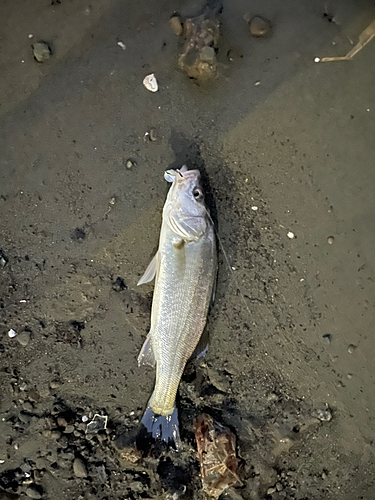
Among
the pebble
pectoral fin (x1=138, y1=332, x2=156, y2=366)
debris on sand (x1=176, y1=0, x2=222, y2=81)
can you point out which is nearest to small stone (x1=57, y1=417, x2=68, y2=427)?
the pebble

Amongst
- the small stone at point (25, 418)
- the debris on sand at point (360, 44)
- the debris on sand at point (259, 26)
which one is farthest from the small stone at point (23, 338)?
the debris on sand at point (360, 44)

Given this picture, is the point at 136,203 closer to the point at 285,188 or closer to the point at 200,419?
the point at 285,188

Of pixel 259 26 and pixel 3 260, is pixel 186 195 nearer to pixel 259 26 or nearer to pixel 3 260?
pixel 259 26

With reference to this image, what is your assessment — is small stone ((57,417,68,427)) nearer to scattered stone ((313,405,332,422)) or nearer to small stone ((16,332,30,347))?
small stone ((16,332,30,347))

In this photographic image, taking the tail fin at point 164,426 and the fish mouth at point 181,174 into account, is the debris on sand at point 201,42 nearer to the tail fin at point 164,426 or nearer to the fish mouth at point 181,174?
the fish mouth at point 181,174

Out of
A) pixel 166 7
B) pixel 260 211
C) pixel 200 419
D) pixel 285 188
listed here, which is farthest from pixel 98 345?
pixel 166 7

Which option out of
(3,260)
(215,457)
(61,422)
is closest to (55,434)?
(61,422)

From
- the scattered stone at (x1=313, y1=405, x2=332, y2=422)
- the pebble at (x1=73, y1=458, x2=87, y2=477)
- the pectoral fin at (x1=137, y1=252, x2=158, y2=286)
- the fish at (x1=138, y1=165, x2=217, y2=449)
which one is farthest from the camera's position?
the scattered stone at (x1=313, y1=405, x2=332, y2=422)
